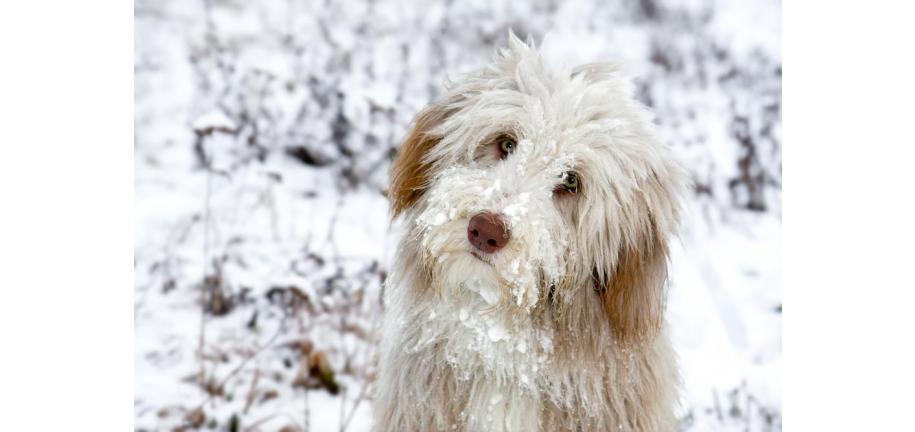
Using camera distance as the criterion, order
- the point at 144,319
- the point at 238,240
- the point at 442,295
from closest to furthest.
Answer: the point at 442,295 → the point at 144,319 → the point at 238,240

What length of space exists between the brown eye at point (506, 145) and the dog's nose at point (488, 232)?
36 centimetres

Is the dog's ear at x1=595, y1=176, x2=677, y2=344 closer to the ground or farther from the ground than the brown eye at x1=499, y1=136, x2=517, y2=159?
closer to the ground

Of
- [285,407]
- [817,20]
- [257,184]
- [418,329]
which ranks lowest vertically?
[285,407]

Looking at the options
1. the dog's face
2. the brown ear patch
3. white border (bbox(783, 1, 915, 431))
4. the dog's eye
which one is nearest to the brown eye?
the dog's face

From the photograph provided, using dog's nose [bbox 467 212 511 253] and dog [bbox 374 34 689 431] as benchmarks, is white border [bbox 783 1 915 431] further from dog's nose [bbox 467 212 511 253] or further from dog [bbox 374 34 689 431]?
dog's nose [bbox 467 212 511 253]

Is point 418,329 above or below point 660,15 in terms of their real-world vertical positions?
below

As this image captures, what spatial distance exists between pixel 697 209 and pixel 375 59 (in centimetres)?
165

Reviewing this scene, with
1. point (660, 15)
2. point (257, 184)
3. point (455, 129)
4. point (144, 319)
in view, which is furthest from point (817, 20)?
point (144, 319)

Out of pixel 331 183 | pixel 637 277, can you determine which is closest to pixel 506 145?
pixel 637 277

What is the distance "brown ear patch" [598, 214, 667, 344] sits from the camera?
266 centimetres

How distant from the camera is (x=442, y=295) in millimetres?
2629

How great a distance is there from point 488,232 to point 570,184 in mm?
394

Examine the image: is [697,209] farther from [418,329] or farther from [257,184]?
[257,184]

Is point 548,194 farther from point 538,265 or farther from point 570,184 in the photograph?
point 538,265
